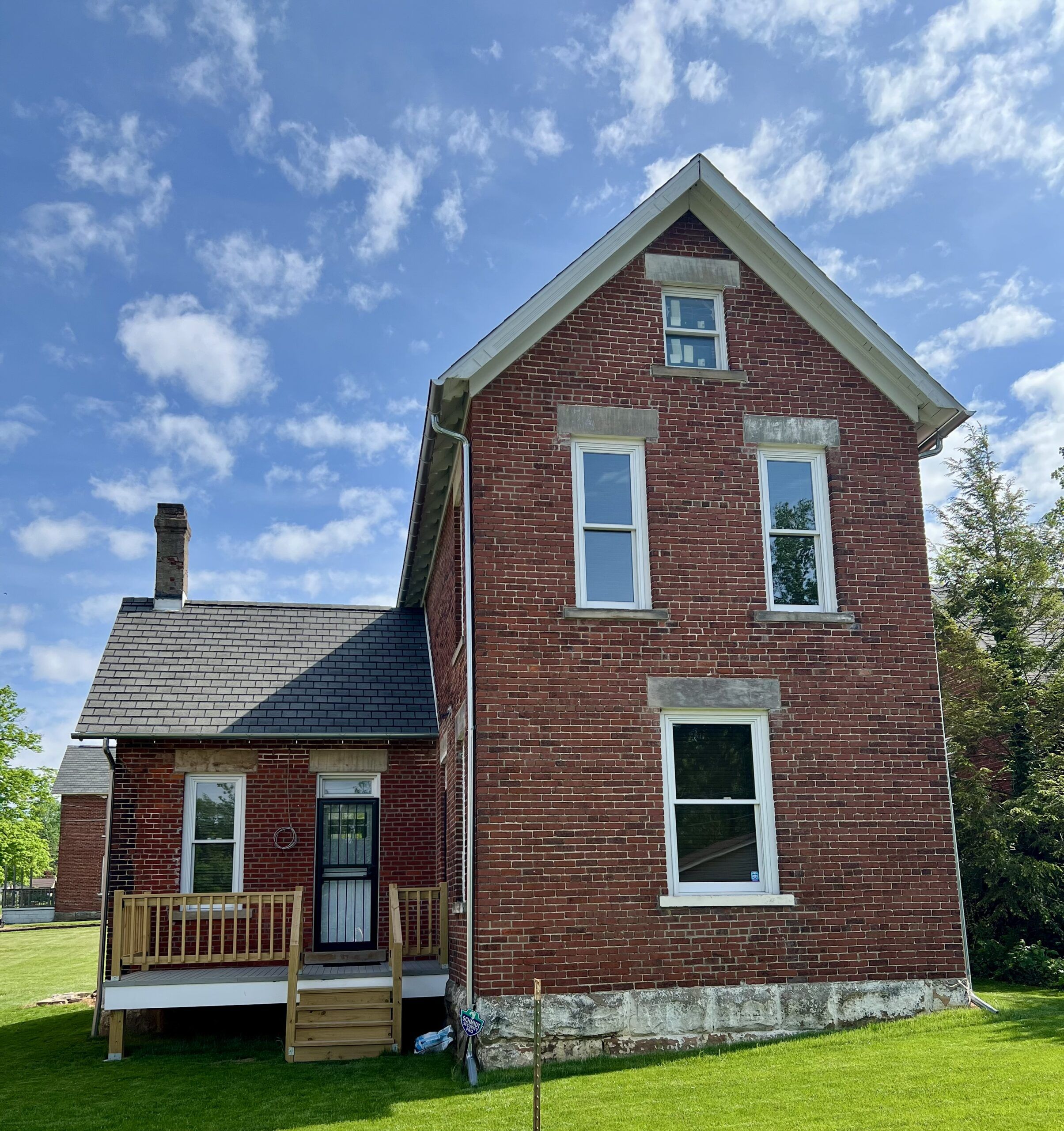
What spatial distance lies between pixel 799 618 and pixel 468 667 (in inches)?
147

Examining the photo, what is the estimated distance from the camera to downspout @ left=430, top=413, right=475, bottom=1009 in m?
10.7

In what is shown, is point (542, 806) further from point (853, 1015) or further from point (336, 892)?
point (336, 892)

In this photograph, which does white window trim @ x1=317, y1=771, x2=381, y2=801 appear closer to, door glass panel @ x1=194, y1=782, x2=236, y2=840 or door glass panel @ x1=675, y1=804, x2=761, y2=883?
door glass panel @ x1=194, y1=782, x2=236, y2=840

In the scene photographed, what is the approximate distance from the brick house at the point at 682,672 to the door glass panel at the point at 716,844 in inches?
1.1

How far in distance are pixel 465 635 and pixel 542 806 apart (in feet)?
6.54

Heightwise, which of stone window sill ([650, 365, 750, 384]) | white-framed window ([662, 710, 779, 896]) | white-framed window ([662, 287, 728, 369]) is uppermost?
white-framed window ([662, 287, 728, 369])

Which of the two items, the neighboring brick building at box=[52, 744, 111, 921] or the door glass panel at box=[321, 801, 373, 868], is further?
the neighboring brick building at box=[52, 744, 111, 921]

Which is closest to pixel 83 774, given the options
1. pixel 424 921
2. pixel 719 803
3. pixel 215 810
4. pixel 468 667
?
pixel 215 810

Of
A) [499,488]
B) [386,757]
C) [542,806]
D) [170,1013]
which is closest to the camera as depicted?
[542,806]

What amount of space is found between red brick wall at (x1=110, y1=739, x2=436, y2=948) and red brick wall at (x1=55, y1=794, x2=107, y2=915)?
29070 millimetres

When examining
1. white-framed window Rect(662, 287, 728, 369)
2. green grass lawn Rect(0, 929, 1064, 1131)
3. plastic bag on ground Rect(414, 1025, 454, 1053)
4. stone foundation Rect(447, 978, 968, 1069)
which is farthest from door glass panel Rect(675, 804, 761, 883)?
white-framed window Rect(662, 287, 728, 369)

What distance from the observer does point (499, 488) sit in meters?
11.7

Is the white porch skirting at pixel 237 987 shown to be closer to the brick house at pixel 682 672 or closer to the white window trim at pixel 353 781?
the brick house at pixel 682 672

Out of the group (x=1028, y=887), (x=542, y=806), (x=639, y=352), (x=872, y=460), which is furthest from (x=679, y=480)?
(x=1028, y=887)
